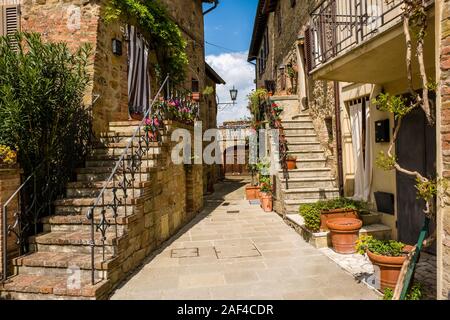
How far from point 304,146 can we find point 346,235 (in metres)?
4.43

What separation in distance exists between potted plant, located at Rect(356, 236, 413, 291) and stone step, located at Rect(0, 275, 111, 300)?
3445 millimetres

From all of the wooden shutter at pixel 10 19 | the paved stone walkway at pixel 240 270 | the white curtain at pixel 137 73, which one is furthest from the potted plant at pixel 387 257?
the wooden shutter at pixel 10 19

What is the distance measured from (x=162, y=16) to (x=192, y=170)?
500 cm

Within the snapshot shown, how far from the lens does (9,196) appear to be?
4.30m

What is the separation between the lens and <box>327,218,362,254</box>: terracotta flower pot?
16.7ft

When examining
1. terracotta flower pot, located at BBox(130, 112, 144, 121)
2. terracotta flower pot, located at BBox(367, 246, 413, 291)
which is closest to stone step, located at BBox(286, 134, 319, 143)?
terracotta flower pot, located at BBox(130, 112, 144, 121)

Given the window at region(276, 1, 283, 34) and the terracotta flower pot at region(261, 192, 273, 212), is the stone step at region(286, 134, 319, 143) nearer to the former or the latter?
the terracotta flower pot at region(261, 192, 273, 212)

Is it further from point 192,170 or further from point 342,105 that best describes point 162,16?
point 342,105

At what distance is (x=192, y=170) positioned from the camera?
8.88m

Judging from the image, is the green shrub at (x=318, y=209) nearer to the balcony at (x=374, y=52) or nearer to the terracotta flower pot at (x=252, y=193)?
the balcony at (x=374, y=52)

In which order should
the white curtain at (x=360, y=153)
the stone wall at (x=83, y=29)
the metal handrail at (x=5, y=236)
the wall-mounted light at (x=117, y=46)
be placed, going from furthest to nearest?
the wall-mounted light at (x=117, y=46) < the stone wall at (x=83, y=29) < the white curtain at (x=360, y=153) < the metal handrail at (x=5, y=236)

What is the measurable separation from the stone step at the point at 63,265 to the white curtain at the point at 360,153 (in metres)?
5.30

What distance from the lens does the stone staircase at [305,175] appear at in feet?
24.8
